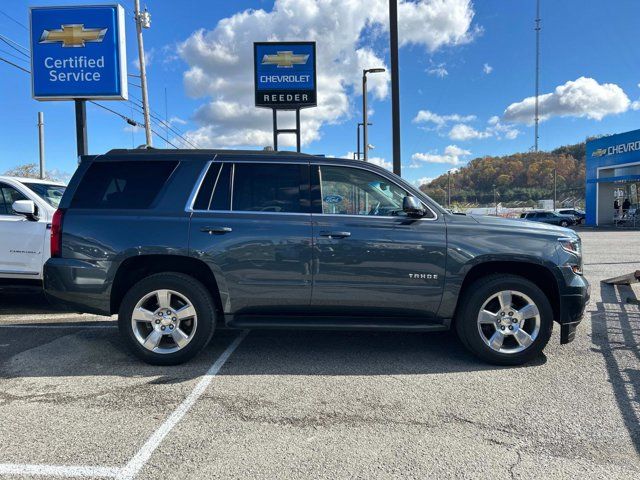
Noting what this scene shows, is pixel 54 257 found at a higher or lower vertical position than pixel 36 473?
higher

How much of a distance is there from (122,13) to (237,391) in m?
11.1

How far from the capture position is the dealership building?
31.2 metres

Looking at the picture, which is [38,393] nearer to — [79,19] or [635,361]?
[635,361]

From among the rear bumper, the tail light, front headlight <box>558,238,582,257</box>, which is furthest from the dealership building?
the tail light

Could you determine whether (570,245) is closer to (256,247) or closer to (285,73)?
(256,247)

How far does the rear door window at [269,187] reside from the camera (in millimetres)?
4500

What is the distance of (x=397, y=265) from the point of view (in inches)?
171

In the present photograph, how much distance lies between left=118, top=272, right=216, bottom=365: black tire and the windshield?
128 inches

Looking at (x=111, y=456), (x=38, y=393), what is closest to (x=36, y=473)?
(x=111, y=456)

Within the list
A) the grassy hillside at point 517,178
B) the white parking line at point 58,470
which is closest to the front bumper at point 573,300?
the white parking line at point 58,470

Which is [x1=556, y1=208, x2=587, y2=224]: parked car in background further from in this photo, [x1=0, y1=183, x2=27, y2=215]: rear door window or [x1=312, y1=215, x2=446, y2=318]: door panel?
[x1=0, y1=183, x2=27, y2=215]: rear door window

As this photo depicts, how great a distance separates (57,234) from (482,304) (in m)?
4.11

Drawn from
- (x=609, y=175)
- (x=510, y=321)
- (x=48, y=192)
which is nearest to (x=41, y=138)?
(x=48, y=192)

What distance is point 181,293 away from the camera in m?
4.41
